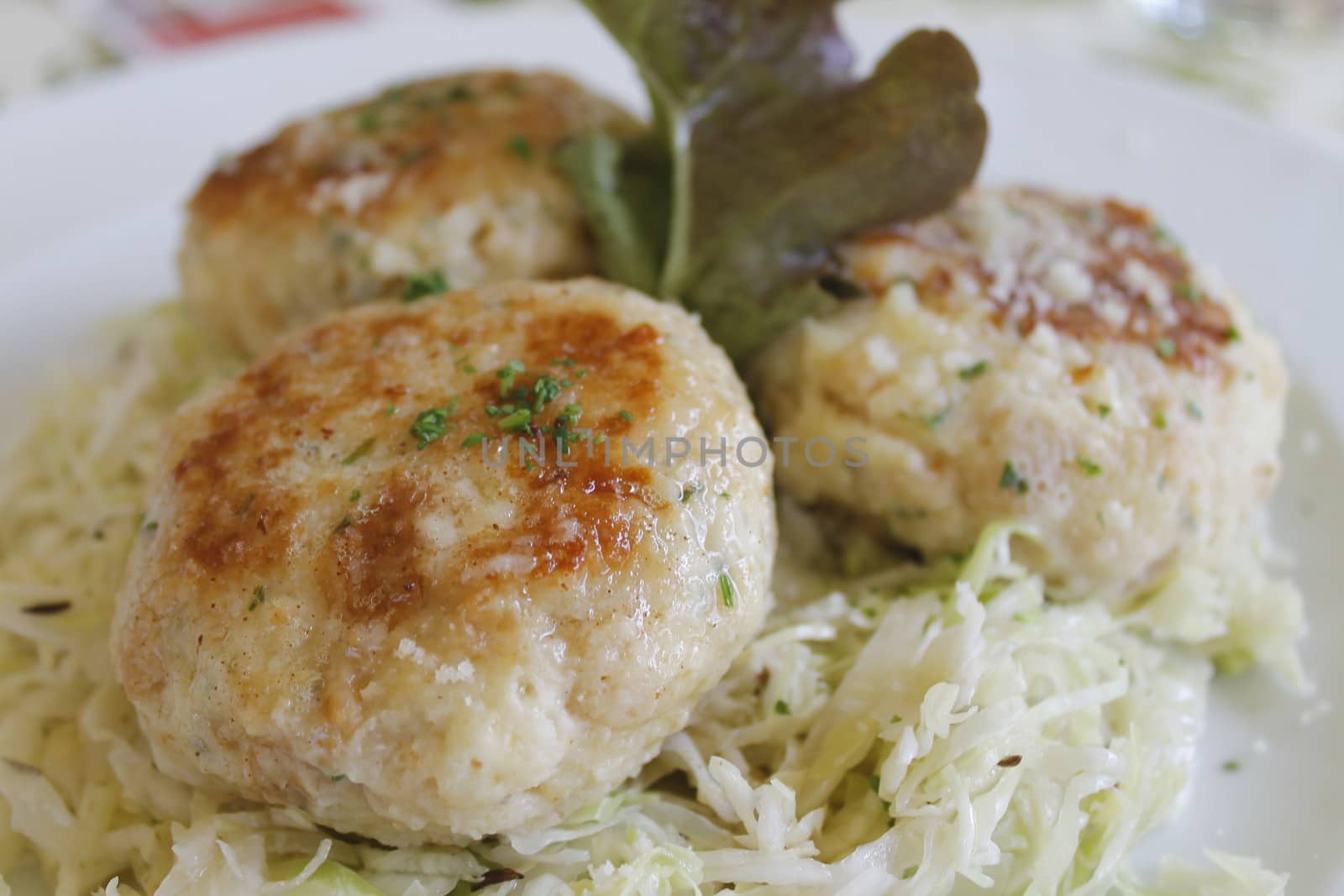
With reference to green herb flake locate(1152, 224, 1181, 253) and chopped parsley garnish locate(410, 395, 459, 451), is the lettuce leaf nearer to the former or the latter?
green herb flake locate(1152, 224, 1181, 253)

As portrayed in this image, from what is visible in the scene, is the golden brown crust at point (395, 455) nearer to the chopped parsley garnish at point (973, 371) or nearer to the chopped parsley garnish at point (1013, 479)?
the chopped parsley garnish at point (973, 371)

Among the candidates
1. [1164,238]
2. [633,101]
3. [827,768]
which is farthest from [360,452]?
[633,101]

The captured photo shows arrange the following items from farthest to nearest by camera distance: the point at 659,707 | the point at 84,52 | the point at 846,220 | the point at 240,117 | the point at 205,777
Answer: the point at 84,52, the point at 240,117, the point at 846,220, the point at 205,777, the point at 659,707

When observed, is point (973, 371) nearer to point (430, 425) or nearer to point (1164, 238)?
point (1164, 238)

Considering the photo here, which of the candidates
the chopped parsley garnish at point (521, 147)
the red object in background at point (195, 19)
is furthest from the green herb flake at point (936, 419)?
the red object in background at point (195, 19)

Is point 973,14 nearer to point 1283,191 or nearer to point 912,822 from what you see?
point 1283,191

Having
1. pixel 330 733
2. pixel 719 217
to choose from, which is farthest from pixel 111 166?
pixel 330 733
